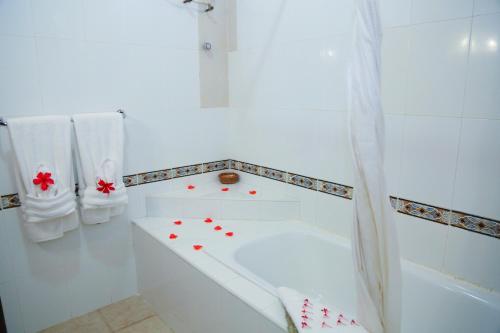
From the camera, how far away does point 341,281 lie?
2.04m

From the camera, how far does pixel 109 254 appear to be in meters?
2.29

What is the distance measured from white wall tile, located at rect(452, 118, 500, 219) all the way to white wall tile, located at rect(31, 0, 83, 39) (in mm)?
1991

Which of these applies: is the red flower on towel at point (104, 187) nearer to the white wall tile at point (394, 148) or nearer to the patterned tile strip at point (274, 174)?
the patterned tile strip at point (274, 174)

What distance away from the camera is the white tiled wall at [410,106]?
58.5 inches

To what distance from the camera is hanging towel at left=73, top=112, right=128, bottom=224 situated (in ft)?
6.53

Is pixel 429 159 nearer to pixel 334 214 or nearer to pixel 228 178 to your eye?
pixel 334 214

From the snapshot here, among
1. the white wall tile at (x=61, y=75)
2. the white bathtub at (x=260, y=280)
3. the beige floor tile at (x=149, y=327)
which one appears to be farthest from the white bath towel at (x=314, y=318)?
the white wall tile at (x=61, y=75)

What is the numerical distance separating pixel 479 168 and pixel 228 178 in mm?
1608

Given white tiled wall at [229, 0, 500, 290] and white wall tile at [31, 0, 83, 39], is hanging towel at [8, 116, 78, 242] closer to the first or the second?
white wall tile at [31, 0, 83, 39]

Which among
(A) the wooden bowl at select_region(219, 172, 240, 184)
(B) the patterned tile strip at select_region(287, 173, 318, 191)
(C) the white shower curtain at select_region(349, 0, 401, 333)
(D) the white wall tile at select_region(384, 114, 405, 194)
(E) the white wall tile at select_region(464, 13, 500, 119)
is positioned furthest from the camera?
(A) the wooden bowl at select_region(219, 172, 240, 184)

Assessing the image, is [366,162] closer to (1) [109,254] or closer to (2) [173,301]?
(2) [173,301]

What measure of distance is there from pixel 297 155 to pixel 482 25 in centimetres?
Answer: 116

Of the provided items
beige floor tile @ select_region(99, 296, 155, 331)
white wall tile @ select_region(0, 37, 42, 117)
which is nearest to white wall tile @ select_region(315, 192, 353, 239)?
beige floor tile @ select_region(99, 296, 155, 331)

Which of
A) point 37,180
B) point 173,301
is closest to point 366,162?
point 173,301
